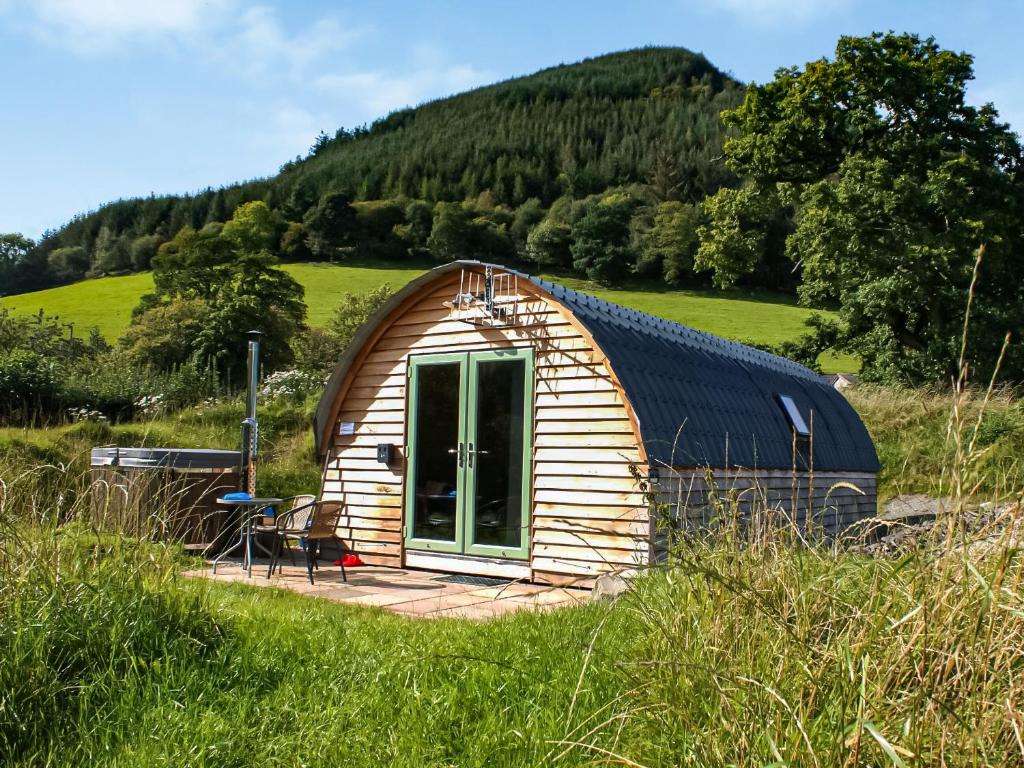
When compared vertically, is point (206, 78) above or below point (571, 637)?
above

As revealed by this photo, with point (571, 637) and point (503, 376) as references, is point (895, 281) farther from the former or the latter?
point (571, 637)

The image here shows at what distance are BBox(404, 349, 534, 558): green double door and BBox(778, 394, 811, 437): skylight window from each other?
3722 millimetres

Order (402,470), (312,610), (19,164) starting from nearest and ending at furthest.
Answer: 1. (312,610)
2. (19,164)
3. (402,470)

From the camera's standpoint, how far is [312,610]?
531 centimetres

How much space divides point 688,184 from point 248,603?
53.9m

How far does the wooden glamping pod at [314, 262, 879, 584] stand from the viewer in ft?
24.1

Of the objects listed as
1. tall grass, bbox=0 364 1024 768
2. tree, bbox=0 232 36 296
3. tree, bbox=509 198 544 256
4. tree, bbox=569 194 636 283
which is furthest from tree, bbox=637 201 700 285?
tall grass, bbox=0 364 1024 768

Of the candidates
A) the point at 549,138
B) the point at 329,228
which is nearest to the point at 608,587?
the point at 329,228

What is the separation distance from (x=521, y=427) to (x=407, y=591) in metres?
1.86

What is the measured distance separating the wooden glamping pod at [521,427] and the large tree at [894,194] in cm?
1068

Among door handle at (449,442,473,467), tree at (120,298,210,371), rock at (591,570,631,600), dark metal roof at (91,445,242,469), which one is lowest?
rock at (591,570,631,600)

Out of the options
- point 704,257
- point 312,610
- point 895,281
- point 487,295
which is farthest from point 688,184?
point 312,610

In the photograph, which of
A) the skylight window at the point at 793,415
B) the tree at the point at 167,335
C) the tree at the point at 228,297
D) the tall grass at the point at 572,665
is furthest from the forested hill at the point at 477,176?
the tall grass at the point at 572,665

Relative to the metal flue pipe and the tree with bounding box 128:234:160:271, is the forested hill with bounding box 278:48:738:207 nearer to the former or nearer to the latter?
the tree with bounding box 128:234:160:271
